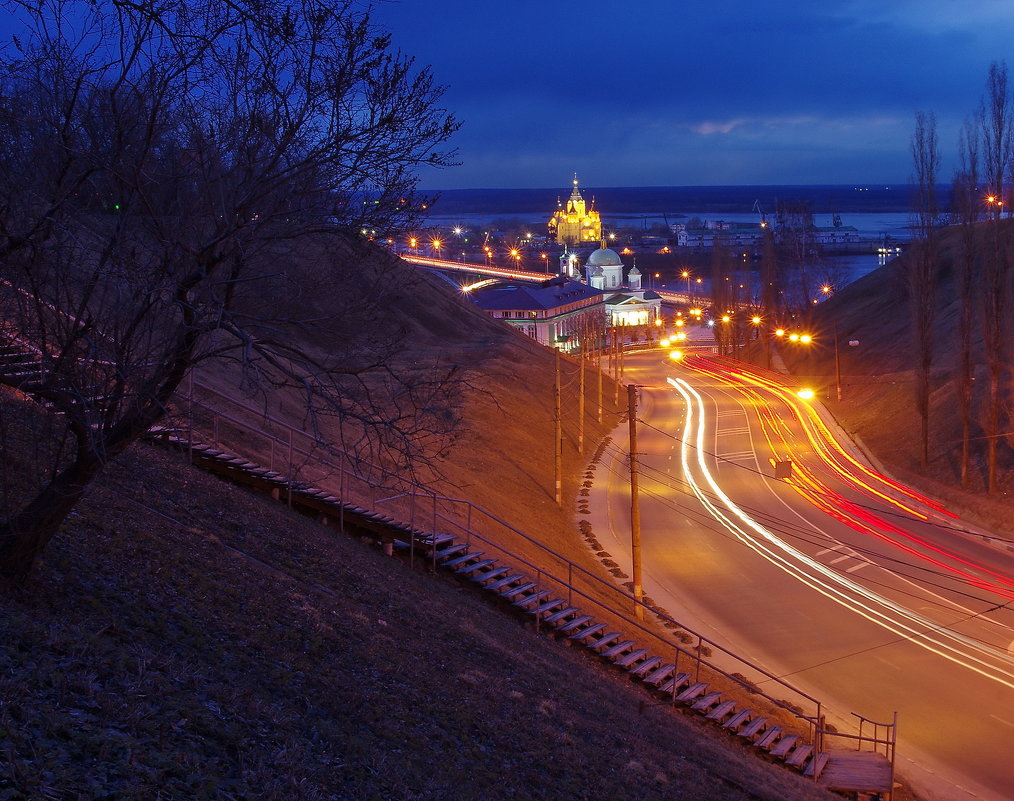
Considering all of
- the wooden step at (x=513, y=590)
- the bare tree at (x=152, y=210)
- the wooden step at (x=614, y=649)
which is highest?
the bare tree at (x=152, y=210)

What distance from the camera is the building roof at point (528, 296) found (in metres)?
93.5

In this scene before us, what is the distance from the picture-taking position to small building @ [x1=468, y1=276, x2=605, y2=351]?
93000mm

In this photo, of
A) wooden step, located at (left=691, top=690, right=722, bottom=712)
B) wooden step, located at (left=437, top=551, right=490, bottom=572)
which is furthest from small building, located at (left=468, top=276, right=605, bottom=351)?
wooden step, located at (left=691, top=690, right=722, bottom=712)

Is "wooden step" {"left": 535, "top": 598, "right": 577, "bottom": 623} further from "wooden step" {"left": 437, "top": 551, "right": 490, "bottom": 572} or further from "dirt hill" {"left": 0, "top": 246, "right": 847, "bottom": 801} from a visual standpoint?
"wooden step" {"left": 437, "top": 551, "right": 490, "bottom": 572}

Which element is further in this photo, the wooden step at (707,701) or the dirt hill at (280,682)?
the wooden step at (707,701)

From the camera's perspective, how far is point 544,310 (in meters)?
93.8

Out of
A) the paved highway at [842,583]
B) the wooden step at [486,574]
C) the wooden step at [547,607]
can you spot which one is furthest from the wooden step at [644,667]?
the paved highway at [842,583]

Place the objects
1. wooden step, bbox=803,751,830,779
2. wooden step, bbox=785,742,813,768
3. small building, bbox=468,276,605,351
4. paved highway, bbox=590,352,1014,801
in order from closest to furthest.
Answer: wooden step, bbox=803,751,830,779
wooden step, bbox=785,742,813,768
paved highway, bbox=590,352,1014,801
small building, bbox=468,276,605,351

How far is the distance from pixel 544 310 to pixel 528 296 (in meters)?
2.31

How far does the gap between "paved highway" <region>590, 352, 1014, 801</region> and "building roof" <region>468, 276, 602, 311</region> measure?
154ft

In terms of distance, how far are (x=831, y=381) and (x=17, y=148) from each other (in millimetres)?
61102

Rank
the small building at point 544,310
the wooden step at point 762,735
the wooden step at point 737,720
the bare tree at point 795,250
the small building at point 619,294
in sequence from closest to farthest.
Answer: the wooden step at point 762,735
the wooden step at point 737,720
the small building at point 544,310
the bare tree at point 795,250
the small building at point 619,294

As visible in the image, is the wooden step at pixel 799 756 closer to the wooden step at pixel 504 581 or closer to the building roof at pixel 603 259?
the wooden step at pixel 504 581

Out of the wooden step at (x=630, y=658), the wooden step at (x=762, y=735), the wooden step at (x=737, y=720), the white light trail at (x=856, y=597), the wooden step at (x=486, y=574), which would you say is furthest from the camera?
the white light trail at (x=856, y=597)
